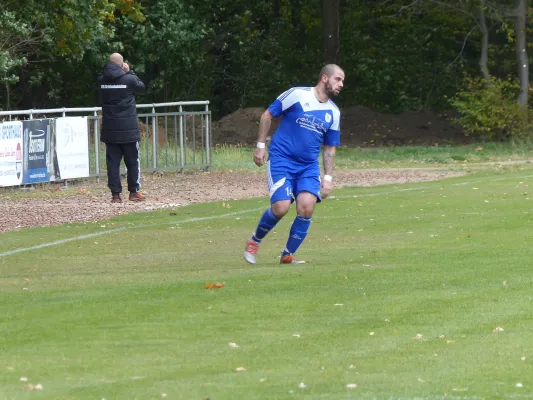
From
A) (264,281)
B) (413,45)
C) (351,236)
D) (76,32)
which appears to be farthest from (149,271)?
(413,45)

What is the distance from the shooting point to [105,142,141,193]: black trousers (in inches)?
738

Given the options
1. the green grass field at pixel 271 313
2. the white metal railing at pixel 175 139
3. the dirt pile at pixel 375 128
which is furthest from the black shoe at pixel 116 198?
the dirt pile at pixel 375 128

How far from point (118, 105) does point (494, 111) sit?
18.7m

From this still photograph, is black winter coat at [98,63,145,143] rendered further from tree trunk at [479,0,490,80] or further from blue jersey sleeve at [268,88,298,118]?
tree trunk at [479,0,490,80]

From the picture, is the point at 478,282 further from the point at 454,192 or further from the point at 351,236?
the point at 454,192

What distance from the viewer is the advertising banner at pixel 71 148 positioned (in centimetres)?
2216

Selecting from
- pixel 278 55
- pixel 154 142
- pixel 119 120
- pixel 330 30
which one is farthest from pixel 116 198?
pixel 278 55

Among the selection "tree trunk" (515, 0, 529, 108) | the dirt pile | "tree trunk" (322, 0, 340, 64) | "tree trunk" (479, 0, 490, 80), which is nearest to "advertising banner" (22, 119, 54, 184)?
the dirt pile

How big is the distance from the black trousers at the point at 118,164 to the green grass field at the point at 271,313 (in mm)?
3314

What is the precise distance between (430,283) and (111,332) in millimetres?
3027

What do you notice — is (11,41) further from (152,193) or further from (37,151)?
(152,193)

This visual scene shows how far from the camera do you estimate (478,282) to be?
10062 millimetres

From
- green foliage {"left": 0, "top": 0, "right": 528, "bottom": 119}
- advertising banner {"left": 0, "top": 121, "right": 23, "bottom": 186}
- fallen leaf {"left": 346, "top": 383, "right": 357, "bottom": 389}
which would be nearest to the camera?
fallen leaf {"left": 346, "top": 383, "right": 357, "bottom": 389}

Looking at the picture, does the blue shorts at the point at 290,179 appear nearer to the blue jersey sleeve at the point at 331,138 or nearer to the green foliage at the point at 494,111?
the blue jersey sleeve at the point at 331,138
